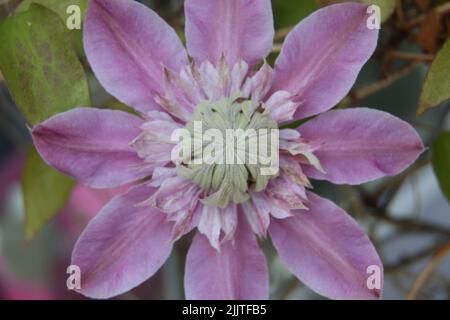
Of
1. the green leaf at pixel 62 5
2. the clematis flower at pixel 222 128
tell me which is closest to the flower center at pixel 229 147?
the clematis flower at pixel 222 128

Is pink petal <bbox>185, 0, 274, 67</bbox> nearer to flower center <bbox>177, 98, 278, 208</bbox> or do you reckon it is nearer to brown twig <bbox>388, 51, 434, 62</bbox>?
flower center <bbox>177, 98, 278, 208</bbox>

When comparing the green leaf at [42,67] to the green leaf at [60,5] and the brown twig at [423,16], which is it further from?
the brown twig at [423,16]

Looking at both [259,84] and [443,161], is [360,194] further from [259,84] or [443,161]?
[259,84]

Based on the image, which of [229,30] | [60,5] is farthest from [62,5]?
[229,30]

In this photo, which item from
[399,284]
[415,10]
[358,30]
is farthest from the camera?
[399,284]
